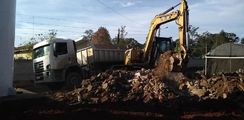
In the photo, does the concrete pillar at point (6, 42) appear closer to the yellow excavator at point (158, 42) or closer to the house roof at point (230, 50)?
the yellow excavator at point (158, 42)

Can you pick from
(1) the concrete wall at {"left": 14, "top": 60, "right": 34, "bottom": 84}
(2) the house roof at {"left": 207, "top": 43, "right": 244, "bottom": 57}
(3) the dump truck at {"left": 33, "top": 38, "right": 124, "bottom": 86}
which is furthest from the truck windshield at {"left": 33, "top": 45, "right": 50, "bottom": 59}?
(2) the house roof at {"left": 207, "top": 43, "right": 244, "bottom": 57}

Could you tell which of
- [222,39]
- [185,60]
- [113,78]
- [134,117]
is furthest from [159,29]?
[222,39]

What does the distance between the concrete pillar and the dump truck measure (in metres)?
15.6

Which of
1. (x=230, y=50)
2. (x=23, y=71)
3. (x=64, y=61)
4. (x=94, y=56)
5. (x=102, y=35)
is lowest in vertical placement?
(x=23, y=71)

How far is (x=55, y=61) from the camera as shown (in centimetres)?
2511

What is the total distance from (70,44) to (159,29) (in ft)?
19.1

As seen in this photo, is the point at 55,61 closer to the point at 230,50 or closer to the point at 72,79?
the point at 72,79

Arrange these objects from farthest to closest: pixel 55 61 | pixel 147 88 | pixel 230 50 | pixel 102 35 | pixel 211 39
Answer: pixel 211 39, pixel 102 35, pixel 230 50, pixel 55 61, pixel 147 88

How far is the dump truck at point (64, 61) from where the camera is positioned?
82.8 ft

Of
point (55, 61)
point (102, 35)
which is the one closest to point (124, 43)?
point (102, 35)

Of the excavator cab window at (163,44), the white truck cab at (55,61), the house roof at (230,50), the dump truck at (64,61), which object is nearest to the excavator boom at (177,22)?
the excavator cab window at (163,44)

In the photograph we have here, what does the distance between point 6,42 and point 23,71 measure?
2284 centimetres

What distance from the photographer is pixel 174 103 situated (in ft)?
56.1

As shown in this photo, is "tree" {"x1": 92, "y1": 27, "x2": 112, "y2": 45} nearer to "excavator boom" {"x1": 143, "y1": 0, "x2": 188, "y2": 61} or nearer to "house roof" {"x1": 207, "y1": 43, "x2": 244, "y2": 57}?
"house roof" {"x1": 207, "y1": 43, "x2": 244, "y2": 57}
